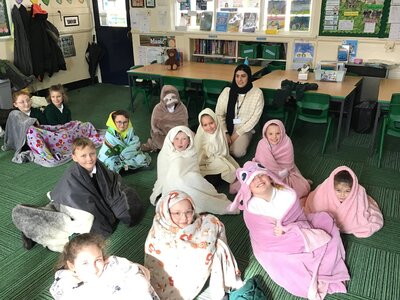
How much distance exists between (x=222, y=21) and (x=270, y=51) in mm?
955

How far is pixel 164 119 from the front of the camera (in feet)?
14.1

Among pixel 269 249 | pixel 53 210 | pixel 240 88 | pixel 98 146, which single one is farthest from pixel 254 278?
pixel 98 146

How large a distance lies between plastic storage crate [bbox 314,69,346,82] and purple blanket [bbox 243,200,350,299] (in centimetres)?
268

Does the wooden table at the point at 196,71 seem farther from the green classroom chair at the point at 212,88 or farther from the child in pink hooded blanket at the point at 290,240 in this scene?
the child in pink hooded blanket at the point at 290,240

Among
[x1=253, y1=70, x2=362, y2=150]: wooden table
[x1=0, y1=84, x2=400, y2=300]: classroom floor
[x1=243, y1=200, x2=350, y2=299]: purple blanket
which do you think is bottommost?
[x1=0, y1=84, x2=400, y2=300]: classroom floor

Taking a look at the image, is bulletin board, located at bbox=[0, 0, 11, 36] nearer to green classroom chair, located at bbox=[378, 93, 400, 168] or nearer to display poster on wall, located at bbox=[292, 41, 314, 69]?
display poster on wall, located at bbox=[292, 41, 314, 69]

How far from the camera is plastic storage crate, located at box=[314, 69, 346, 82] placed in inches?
Result: 174

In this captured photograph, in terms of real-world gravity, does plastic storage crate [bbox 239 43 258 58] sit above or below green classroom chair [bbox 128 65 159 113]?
above

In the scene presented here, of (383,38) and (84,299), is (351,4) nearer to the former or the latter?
(383,38)

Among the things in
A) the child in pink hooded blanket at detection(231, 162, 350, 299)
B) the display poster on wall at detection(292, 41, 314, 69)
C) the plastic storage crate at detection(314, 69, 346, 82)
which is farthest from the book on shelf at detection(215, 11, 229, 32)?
the child in pink hooded blanket at detection(231, 162, 350, 299)

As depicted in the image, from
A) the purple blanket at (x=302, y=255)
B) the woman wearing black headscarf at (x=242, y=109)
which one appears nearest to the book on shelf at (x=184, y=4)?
A: the woman wearing black headscarf at (x=242, y=109)

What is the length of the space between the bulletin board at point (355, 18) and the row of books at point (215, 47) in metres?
1.44

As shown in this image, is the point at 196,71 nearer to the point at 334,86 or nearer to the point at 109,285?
the point at 334,86

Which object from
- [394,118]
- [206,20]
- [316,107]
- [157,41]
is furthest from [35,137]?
[394,118]
